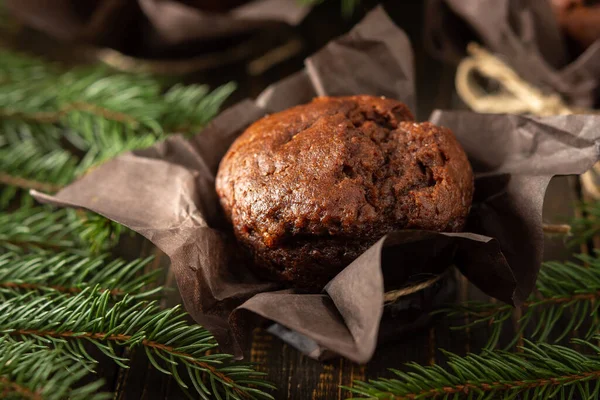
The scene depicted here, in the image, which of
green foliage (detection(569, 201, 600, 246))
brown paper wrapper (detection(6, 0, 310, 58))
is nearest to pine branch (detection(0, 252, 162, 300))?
brown paper wrapper (detection(6, 0, 310, 58))

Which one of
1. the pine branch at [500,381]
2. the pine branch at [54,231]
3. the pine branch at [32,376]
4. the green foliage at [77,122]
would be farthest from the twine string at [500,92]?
the pine branch at [32,376]

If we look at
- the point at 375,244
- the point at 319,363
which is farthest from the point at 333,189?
the point at 319,363

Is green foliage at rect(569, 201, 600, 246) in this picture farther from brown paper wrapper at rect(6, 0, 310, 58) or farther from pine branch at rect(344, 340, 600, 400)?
brown paper wrapper at rect(6, 0, 310, 58)

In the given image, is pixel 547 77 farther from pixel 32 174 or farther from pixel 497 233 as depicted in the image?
pixel 32 174

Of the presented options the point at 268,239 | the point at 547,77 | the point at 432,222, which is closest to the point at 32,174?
the point at 268,239

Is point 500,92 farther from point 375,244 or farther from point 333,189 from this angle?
point 375,244
